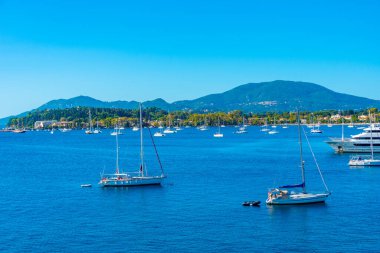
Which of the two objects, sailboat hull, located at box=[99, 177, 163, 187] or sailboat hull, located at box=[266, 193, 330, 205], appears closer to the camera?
sailboat hull, located at box=[266, 193, 330, 205]

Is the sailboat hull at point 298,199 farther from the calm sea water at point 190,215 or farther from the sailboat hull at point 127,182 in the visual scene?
the sailboat hull at point 127,182

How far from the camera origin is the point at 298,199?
48156 mm

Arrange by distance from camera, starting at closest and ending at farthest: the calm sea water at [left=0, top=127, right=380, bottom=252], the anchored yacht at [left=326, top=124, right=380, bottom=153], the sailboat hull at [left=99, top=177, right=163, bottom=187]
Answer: the calm sea water at [left=0, top=127, right=380, bottom=252], the sailboat hull at [left=99, top=177, right=163, bottom=187], the anchored yacht at [left=326, top=124, right=380, bottom=153]

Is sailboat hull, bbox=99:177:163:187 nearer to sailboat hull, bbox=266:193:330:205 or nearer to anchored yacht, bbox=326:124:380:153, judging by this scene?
sailboat hull, bbox=266:193:330:205

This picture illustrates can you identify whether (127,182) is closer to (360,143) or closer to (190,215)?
(190,215)

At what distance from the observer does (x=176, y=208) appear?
158ft

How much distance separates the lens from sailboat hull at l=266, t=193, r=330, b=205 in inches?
1891

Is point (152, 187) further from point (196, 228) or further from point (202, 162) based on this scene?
point (202, 162)

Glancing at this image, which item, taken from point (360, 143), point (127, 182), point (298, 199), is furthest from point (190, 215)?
point (360, 143)

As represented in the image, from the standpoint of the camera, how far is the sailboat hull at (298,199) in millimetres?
48031

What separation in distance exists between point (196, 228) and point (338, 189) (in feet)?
74.1

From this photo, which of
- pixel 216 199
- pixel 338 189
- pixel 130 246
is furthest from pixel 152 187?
pixel 130 246

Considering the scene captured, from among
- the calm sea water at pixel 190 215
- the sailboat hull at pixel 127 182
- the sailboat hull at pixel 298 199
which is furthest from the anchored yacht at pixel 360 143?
the sailboat hull at pixel 298 199

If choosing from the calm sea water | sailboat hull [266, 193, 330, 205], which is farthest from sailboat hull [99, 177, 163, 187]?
sailboat hull [266, 193, 330, 205]
